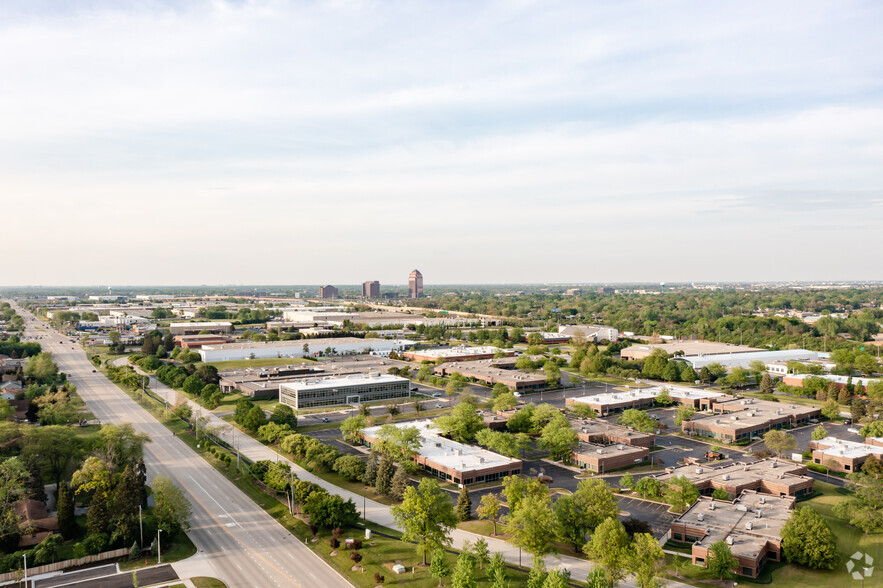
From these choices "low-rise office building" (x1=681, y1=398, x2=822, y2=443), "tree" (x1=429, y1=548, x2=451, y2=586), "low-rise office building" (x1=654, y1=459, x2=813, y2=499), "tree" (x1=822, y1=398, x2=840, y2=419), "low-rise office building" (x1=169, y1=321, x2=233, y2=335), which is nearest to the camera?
"tree" (x1=429, y1=548, x2=451, y2=586)

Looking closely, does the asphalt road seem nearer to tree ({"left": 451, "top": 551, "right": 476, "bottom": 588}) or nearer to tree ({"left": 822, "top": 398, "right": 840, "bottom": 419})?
tree ({"left": 451, "top": 551, "right": 476, "bottom": 588})

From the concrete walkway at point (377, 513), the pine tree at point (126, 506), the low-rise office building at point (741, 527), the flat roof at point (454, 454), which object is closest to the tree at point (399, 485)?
the concrete walkway at point (377, 513)

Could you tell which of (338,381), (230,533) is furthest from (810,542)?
(338,381)

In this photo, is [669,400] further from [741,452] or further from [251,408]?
[251,408]

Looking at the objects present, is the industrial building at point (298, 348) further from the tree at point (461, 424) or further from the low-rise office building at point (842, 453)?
the low-rise office building at point (842, 453)

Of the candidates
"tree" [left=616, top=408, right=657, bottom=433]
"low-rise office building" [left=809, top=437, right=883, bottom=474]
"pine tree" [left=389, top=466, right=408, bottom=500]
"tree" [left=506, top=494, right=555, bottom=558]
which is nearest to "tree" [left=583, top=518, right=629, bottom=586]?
"tree" [left=506, top=494, right=555, bottom=558]

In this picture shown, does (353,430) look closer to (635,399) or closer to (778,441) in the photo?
(635,399)
